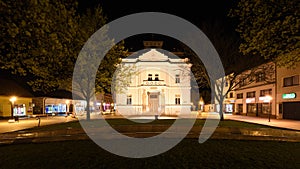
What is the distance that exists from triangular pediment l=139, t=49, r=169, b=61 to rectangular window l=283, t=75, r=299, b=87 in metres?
24.4

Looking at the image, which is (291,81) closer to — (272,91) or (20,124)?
(272,91)

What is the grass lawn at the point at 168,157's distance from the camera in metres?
7.23

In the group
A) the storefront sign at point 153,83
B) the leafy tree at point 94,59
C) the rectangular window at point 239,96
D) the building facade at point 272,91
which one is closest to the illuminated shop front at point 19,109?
the leafy tree at point 94,59

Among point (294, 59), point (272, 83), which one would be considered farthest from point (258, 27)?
point (272, 83)

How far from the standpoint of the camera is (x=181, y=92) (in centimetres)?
4825

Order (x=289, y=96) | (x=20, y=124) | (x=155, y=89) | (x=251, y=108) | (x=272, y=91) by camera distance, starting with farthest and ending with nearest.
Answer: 1. (x=155, y=89)
2. (x=251, y=108)
3. (x=272, y=91)
4. (x=289, y=96)
5. (x=20, y=124)

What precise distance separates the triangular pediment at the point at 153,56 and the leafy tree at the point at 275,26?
3521cm

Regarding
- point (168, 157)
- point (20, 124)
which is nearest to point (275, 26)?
point (168, 157)

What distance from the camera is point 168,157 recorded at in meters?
8.19

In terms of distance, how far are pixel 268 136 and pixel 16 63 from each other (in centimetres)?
1337

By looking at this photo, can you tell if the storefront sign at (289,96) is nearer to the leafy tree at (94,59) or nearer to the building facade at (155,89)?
the building facade at (155,89)

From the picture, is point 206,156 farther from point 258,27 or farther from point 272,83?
point 272,83

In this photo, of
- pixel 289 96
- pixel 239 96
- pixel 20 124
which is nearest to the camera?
pixel 20 124

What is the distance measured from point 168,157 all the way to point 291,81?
26.6m
